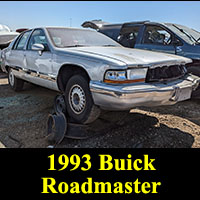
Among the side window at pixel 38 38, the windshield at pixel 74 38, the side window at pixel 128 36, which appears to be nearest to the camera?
the windshield at pixel 74 38

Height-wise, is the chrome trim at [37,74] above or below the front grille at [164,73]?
below

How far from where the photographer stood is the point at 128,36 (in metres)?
5.71

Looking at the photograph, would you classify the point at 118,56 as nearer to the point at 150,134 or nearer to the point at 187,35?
the point at 150,134

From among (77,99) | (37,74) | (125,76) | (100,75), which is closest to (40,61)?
(37,74)

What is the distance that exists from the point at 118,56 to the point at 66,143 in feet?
4.27

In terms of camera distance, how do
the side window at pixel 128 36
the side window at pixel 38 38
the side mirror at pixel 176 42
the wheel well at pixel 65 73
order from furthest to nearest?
the side window at pixel 128 36, the side mirror at pixel 176 42, the side window at pixel 38 38, the wheel well at pixel 65 73

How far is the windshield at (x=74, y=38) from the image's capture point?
3.50 meters

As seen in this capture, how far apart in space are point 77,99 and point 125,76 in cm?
83

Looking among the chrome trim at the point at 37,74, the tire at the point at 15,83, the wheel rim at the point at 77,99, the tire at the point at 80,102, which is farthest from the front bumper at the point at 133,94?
the tire at the point at 15,83

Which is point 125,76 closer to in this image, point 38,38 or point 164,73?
point 164,73

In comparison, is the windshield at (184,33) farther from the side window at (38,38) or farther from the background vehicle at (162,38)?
the side window at (38,38)

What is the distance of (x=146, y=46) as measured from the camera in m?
4.96

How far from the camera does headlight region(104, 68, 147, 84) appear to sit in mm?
2449

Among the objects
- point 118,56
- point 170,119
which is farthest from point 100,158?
point 170,119
